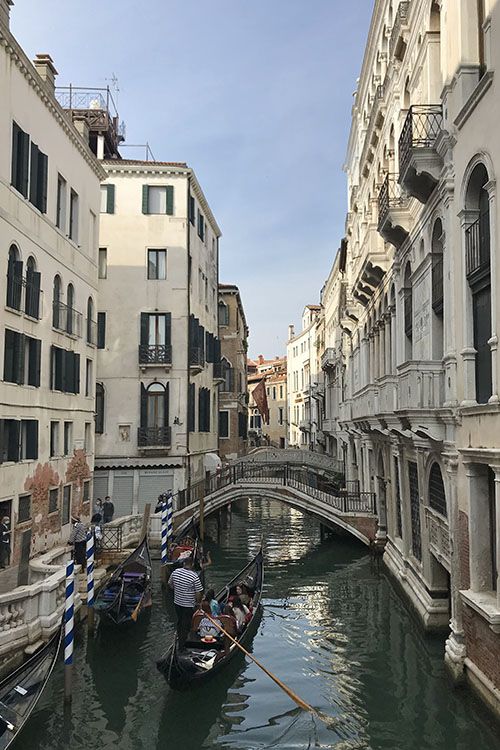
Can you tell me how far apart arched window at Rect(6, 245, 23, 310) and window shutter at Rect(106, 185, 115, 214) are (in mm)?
9543

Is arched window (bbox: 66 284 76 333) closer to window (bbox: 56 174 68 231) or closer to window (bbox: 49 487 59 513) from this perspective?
window (bbox: 56 174 68 231)

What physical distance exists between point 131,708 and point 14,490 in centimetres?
604

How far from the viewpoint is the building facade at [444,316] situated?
26.7 feet

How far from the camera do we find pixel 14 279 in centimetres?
1368

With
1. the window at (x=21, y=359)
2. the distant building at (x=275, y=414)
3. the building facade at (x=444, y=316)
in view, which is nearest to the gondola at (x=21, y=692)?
the building facade at (x=444, y=316)

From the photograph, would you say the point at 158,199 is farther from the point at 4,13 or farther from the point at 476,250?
the point at 476,250

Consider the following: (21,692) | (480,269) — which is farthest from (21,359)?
(480,269)

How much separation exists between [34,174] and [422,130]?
8.29 m

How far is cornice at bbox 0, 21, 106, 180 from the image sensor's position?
13116 mm

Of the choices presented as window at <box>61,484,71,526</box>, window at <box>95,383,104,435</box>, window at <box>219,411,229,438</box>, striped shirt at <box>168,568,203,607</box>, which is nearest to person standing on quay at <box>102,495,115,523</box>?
window at <box>61,484,71,526</box>

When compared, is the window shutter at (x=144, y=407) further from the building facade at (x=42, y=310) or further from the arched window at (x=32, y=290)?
the arched window at (x=32, y=290)

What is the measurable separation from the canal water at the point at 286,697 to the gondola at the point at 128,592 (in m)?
0.30

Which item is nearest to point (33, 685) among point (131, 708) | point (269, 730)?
point (131, 708)

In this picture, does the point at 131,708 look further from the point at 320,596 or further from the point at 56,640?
the point at 320,596
